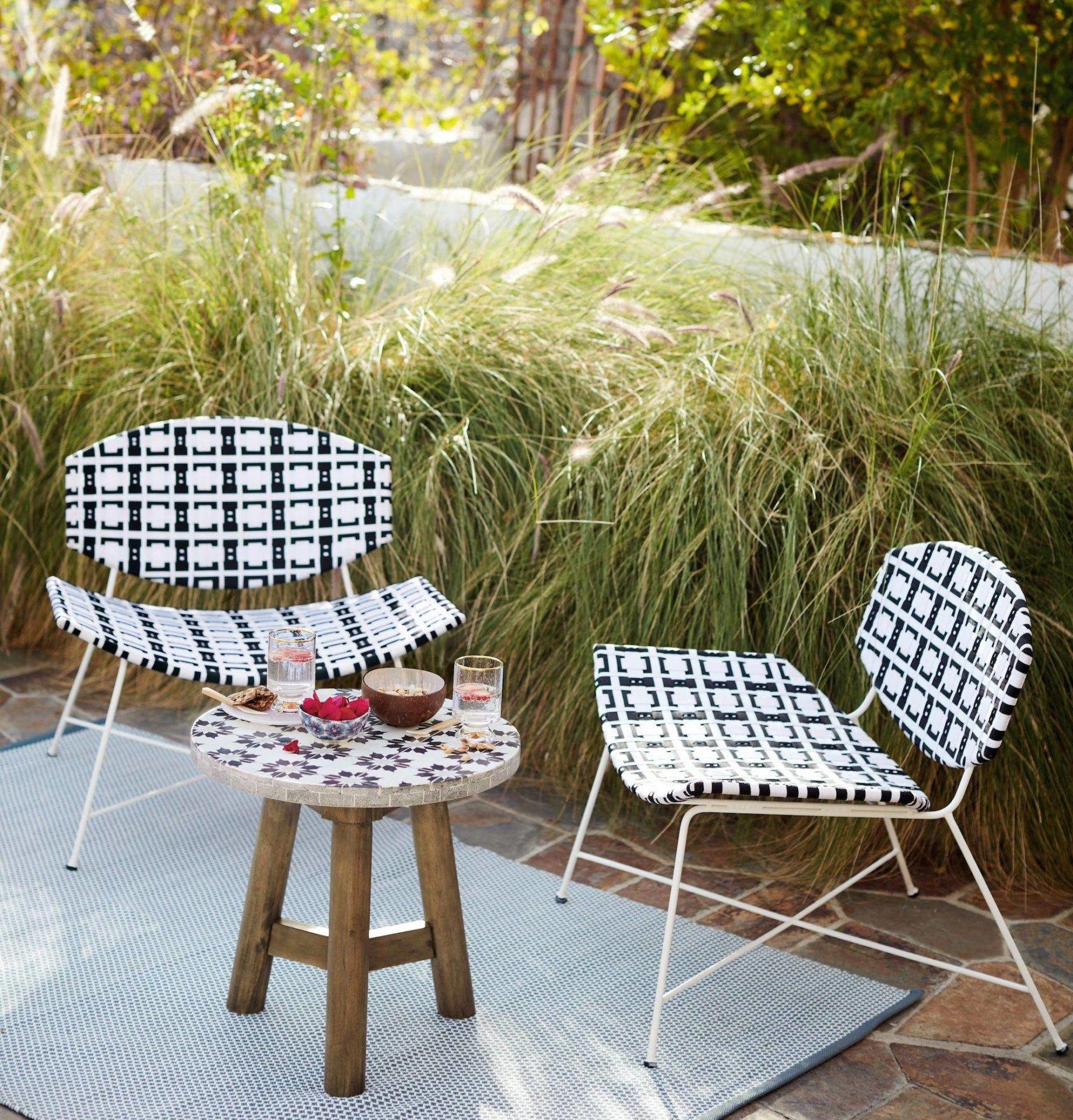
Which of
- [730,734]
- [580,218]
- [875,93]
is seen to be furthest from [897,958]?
[875,93]

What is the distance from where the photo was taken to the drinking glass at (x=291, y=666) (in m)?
2.48

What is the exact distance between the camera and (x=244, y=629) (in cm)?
324

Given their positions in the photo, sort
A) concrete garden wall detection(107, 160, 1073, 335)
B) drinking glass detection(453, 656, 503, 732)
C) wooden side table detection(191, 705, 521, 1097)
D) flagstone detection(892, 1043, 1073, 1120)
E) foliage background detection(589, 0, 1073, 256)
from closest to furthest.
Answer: wooden side table detection(191, 705, 521, 1097), flagstone detection(892, 1043, 1073, 1120), drinking glass detection(453, 656, 503, 732), concrete garden wall detection(107, 160, 1073, 335), foliage background detection(589, 0, 1073, 256)

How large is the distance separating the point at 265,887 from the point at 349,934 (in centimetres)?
24

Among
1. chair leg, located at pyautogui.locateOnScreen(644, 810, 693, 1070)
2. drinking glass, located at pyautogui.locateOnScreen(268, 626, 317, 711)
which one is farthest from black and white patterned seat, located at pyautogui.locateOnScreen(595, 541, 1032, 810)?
drinking glass, located at pyautogui.locateOnScreen(268, 626, 317, 711)

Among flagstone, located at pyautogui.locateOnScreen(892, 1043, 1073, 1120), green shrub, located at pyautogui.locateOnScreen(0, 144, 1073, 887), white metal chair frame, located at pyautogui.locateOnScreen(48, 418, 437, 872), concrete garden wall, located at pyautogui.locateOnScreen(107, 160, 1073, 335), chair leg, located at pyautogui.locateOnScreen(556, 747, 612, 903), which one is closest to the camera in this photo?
flagstone, located at pyautogui.locateOnScreen(892, 1043, 1073, 1120)

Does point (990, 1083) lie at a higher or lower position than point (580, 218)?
lower

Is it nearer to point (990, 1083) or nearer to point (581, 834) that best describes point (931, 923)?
point (990, 1083)

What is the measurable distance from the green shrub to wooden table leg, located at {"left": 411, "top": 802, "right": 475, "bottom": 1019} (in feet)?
3.42

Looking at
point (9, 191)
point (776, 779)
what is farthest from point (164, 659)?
point (9, 191)

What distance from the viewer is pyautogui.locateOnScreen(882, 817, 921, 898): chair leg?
285cm

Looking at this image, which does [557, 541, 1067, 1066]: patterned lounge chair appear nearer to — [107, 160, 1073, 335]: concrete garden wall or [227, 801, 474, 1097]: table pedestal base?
[227, 801, 474, 1097]: table pedestal base

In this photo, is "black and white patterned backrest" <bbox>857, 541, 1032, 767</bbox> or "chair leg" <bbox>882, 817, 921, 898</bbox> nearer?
"black and white patterned backrest" <bbox>857, 541, 1032, 767</bbox>

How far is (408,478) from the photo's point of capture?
382cm
